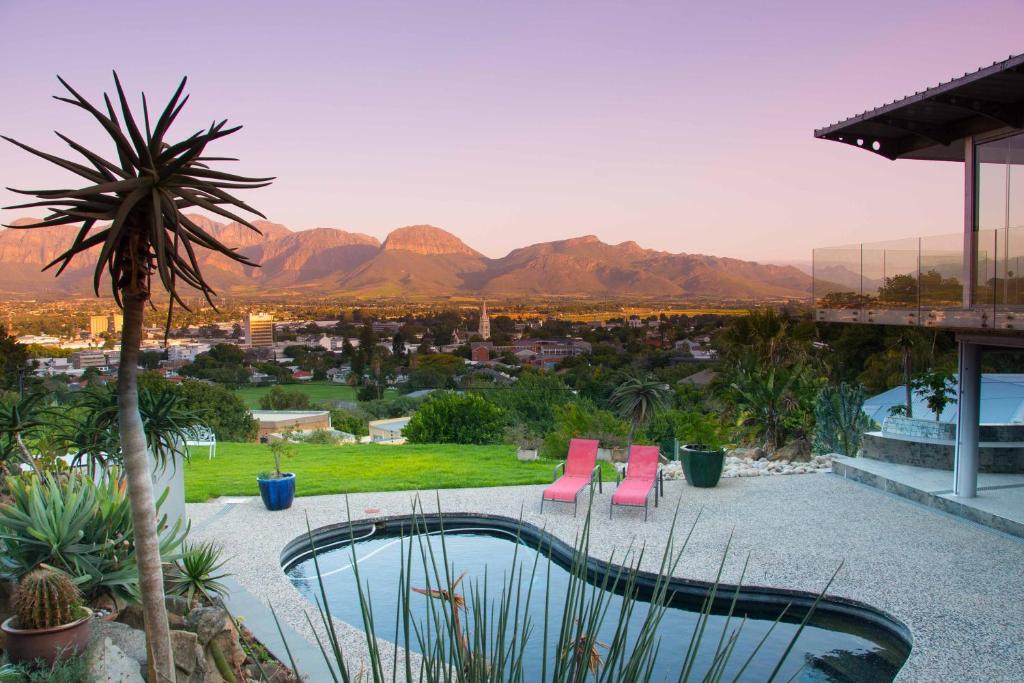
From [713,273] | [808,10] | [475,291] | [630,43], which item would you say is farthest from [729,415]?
[475,291]

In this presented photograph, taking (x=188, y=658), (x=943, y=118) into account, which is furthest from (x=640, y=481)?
(x=188, y=658)

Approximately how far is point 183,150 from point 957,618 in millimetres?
6094

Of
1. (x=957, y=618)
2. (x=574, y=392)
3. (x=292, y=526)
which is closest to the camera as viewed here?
(x=957, y=618)

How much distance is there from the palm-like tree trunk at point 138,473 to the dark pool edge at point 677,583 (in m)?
1.09

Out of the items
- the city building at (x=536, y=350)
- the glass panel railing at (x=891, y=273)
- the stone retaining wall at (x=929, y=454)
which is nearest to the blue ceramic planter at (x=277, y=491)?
the glass panel railing at (x=891, y=273)

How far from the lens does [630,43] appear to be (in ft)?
92.1

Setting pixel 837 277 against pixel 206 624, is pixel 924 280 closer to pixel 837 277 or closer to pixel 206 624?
pixel 837 277

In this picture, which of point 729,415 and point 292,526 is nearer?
point 292,526

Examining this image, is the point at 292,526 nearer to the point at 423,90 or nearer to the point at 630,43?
the point at 630,43

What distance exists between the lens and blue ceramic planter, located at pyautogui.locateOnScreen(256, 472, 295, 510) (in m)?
9.07

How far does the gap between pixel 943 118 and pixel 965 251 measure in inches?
69.7

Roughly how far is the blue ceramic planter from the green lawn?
0.77 metres

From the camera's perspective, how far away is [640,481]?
378 inches

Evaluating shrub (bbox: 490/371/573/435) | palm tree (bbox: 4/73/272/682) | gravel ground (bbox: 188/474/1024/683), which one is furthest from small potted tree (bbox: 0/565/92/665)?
shrub (bbox: 490/371/573/435)
